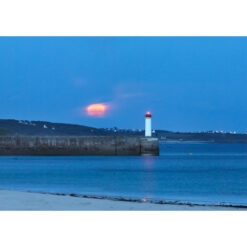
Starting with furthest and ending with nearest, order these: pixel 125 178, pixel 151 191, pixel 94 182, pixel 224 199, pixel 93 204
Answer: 1. pixel 125 178
2. pixel 94 182
3. pixel 151 191
4. pixel 224 199
5. pixel 93 204

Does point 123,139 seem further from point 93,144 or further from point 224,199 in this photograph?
point 224,199

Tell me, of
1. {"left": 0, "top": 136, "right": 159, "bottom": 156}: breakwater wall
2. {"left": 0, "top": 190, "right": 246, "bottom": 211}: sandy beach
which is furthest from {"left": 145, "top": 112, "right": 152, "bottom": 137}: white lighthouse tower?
{"left": 0, "top": 190, "right": 246, "bottom": 211}: sandy beach

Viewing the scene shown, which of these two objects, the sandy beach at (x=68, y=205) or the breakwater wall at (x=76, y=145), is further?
the breakwater wall at (x=76, y=145)

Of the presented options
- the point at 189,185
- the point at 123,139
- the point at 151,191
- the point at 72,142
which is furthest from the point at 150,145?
the point at 151,191

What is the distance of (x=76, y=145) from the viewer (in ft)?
159

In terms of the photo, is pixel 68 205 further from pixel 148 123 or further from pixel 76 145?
pixel 76 145

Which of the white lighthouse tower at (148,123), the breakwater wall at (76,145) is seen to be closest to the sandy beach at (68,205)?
the white lighthouse tower at (148,123)

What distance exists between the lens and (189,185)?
25.4 meters

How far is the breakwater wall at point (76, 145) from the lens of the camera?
4641cm

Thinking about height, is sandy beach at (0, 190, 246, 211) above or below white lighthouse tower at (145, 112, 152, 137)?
below

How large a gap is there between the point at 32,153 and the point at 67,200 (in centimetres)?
3669

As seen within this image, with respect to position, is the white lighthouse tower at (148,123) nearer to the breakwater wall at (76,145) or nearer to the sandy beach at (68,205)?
the breakwater wall at (76,145)

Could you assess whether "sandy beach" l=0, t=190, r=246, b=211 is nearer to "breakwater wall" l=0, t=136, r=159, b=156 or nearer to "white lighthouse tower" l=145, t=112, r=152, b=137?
"white lighthouse tower" l=145, t=112, r=152, b=137

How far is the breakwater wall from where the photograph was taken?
4641cm
